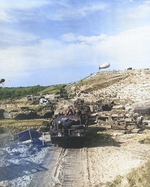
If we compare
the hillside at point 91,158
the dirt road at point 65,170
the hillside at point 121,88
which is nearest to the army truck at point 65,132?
the hillside at point 91,158

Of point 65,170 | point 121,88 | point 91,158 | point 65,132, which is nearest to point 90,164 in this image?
point 91,158

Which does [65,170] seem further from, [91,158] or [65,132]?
[65,132]

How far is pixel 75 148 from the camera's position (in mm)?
14781

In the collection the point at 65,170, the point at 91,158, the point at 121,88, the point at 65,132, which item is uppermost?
the point at 121,88

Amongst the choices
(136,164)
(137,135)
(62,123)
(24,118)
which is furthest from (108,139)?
(24,118)

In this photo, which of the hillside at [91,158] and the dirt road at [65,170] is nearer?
the dirt road at [65,170]

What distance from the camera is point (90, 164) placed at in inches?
471

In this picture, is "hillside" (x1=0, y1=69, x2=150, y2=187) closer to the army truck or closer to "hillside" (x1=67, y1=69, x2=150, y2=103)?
the army truck

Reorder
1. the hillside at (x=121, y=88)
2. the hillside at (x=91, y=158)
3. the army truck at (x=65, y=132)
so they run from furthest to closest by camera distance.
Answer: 1. the hillside at (x=121, y=88)
2. the army truck at (x=65, y=132)
3. the hillside at (x=91, y=158)

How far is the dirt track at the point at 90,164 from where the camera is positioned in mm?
9945

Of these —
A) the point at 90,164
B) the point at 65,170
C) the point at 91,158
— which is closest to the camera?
the point at 65,170

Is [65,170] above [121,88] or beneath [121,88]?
beneath

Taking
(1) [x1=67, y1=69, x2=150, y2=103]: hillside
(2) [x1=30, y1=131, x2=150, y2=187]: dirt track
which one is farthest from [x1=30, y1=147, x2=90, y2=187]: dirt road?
(1) [x1=67, y1=69, x2=150, y2=103]: hillside

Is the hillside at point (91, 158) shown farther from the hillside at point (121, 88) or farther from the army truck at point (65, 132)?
the hillside at point (121, 88)
